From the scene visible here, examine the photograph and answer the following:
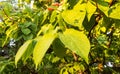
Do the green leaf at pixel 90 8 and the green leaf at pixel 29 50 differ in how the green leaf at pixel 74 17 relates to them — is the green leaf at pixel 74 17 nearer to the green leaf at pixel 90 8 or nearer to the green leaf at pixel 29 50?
the green leaf at pixel 90 8

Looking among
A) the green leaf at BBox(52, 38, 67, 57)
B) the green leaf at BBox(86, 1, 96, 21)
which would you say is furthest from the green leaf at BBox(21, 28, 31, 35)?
the green leaf at BBox(86, 1, 96, 21)

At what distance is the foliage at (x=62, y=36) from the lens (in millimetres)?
888

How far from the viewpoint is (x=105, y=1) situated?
1080mm

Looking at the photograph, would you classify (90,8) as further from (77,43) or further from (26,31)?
(26,31)

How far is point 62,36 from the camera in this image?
0.89 meters

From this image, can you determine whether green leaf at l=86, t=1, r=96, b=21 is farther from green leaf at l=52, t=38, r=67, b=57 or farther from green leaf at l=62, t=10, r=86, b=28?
green leaf at l=52, t=38, r=67, b=57

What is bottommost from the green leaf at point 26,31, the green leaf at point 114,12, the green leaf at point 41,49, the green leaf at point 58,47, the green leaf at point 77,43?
the green leaf at point 26,31

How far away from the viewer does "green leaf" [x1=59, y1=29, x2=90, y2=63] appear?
2.69 ft

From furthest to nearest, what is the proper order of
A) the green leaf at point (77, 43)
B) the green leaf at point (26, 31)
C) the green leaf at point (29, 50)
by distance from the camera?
the green leaf at point (26, 31), the green leaf at point (29, 50), the green leaf at point (77, 43)

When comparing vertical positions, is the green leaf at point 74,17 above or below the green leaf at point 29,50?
above

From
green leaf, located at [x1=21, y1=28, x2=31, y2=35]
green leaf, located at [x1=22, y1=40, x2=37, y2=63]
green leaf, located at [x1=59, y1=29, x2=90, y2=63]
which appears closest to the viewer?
green leaf, located at [x1=59, y1=29, x2=90, y2=63]

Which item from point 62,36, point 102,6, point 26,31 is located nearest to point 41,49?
point 62,36

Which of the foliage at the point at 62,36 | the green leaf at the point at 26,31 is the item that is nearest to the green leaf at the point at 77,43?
the foliage at the point at 62,36

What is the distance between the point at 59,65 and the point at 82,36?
1.44 meters
